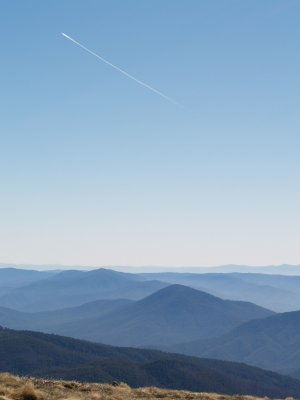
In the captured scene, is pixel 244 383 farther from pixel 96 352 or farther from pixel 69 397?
pixel 69 397

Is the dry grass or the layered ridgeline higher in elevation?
the dry grass

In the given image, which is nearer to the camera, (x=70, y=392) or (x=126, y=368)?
(x=70, y=392)

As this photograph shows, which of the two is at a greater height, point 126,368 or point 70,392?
point 70,392

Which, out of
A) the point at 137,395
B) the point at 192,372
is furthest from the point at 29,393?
the point at 192,372

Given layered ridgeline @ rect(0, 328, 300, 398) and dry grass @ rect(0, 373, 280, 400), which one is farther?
layered ridgeline @ rect(0, 328, 300, 398)
